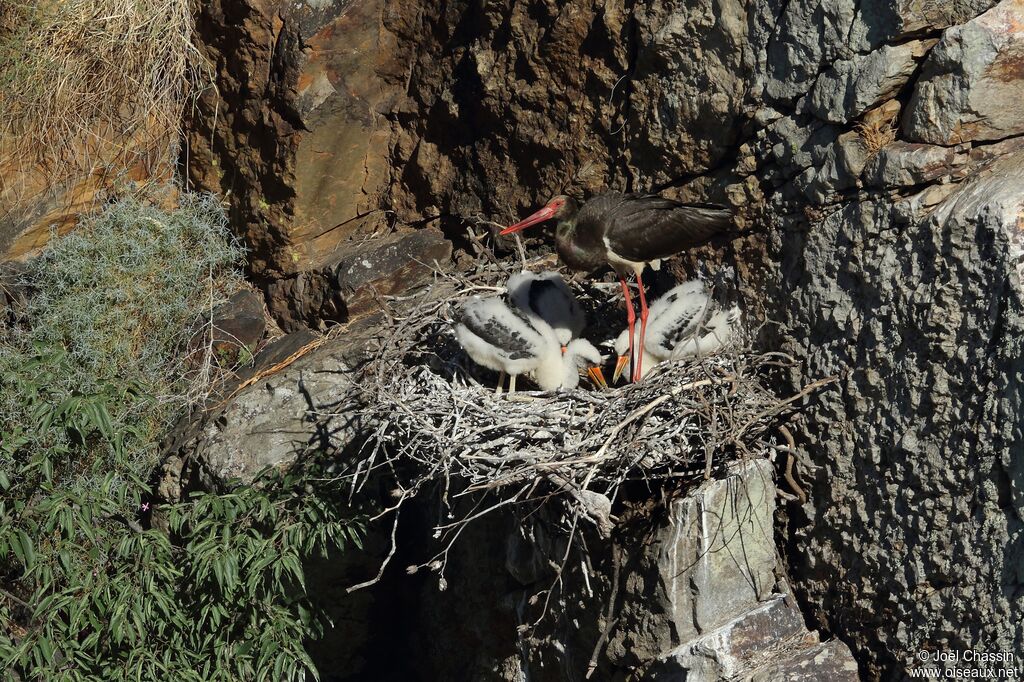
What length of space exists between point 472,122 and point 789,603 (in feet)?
9.69

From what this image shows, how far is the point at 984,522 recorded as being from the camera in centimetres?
346

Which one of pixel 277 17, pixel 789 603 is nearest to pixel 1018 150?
pixel 789 603

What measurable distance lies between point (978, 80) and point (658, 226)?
134 centimetres

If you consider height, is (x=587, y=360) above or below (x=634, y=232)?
below

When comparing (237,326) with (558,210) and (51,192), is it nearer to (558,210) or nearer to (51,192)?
(51,192)

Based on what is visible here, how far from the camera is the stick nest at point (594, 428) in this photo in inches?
157

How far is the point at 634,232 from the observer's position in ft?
14.8

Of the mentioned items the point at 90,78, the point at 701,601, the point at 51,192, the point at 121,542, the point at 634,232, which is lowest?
the point at 701,601

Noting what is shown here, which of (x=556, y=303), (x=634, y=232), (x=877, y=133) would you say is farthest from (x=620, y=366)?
(x=877, y=133)

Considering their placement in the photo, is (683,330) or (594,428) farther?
(683,330)

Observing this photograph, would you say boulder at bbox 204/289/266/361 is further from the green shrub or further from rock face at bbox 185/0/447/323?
the green shrub

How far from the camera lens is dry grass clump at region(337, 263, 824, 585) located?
3986 mm

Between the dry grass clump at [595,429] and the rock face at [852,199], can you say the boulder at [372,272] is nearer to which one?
the rock face at [852,199]

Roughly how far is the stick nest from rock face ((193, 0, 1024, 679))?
228 mm
